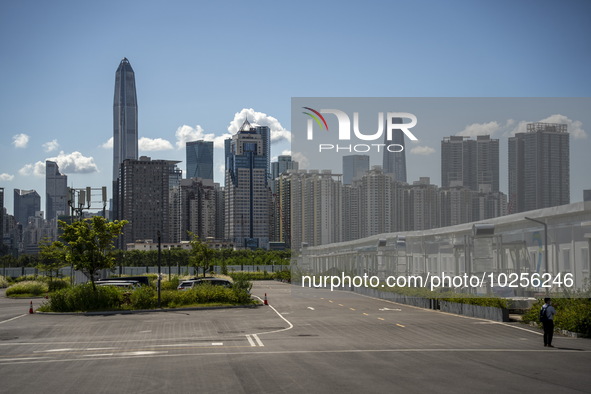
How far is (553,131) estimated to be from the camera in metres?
61.8

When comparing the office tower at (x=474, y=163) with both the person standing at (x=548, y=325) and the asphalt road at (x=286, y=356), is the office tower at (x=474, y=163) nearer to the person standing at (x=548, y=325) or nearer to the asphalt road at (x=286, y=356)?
the asphalt road at (x=286, y=356)

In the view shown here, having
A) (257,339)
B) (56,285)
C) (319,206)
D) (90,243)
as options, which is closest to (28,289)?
(56,285)

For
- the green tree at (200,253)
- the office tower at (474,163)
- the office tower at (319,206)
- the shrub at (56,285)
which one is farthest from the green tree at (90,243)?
the office tower at (319,206)

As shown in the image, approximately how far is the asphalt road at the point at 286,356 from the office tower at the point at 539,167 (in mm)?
30204

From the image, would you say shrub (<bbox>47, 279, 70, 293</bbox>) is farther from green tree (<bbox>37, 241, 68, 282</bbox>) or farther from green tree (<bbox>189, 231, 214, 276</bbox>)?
green tree (<bbox>189, 231, 214, 276</bbox>)

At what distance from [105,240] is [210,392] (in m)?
29.8

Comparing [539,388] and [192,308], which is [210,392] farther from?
[192,308]

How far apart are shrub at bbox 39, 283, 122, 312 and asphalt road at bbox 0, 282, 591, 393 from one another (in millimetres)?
4660

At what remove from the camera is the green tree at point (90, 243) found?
1642 inches

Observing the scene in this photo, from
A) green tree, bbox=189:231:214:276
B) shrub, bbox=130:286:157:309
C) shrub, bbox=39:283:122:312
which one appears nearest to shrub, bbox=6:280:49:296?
green tree, bbox=189:231:214:276

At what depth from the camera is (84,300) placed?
4012cm

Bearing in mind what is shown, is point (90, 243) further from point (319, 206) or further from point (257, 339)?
point (319, 206)

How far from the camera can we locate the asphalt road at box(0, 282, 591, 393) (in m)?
15.4

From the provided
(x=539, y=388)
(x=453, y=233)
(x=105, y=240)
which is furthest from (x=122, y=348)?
(x=453, y=233)
